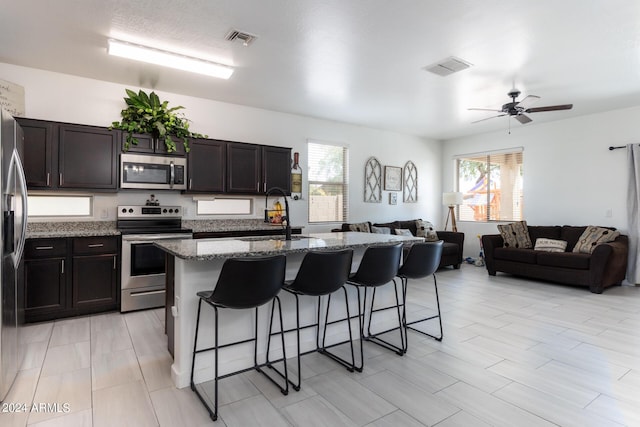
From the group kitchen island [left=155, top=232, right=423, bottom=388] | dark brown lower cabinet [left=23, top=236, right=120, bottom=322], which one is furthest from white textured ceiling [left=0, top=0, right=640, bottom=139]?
dark brown lower cabinet [left=23, top=236, right=120, bottom=322]

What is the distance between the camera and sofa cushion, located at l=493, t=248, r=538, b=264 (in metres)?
5.65

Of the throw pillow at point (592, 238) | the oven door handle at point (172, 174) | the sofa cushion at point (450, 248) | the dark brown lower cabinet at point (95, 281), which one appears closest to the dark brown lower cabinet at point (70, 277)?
the dark brown lower cabinet at point (95, 281)

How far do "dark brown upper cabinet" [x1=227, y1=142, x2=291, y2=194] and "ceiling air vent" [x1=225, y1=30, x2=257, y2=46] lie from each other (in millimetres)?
1825

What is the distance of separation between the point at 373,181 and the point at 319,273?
4803 mm

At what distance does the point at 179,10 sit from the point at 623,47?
161 inches

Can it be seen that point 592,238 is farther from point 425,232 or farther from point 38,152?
point 38,152

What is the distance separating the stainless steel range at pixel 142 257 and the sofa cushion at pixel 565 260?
5.28 metres

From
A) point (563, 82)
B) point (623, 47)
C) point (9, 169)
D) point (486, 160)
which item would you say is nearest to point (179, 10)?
point (9, 169)

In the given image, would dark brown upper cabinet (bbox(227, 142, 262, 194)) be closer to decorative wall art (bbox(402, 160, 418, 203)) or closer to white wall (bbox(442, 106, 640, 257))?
decorative wall art (bbox(402, 160, 418, 203))

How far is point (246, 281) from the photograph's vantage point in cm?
206

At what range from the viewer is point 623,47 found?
337 cm

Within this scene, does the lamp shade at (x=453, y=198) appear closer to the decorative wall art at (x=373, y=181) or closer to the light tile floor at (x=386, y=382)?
the decorative wall art at (x=373, y=181)

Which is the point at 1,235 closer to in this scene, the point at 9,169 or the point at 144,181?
the point at 9,169

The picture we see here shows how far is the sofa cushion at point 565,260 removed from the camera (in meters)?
5.04
